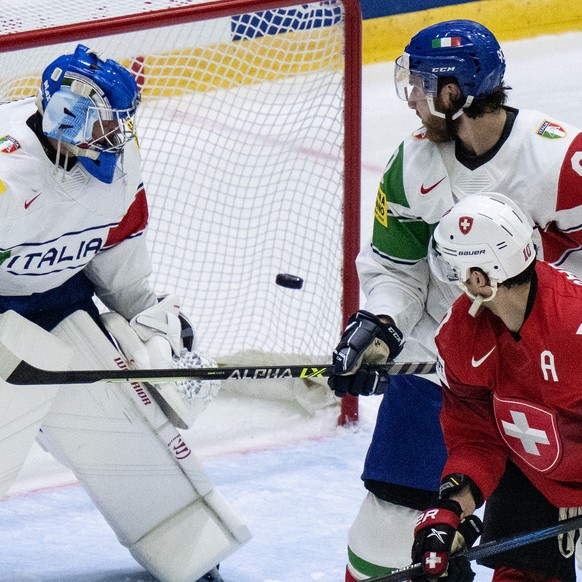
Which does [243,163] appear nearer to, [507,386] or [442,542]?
[507,386]

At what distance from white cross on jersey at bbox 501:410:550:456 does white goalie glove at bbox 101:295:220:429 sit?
94cm

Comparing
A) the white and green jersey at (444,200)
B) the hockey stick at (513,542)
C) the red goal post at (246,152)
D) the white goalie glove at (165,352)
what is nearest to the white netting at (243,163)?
the red goal post at (246,152)

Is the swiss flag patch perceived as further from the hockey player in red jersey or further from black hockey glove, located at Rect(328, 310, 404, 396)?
black hockey glove, located at Rect(328, 310, 404, 396)

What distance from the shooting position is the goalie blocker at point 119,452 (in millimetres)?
2670

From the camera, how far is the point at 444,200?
95.4 inches

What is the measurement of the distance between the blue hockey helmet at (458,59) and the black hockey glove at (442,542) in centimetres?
79

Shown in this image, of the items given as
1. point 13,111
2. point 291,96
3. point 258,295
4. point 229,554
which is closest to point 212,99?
point 291,96

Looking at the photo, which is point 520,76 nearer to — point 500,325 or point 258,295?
point 258,295

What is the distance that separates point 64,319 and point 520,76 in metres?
3.55

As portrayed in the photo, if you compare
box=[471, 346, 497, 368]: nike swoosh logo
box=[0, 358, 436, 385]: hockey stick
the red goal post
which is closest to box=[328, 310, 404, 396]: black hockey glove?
box=[0, 358, 436, 385]: hockey stick

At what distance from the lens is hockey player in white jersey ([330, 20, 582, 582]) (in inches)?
93.4

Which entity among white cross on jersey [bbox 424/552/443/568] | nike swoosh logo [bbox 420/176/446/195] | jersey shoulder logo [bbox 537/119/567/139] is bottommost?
white cross on jersey [bbox 424/552/443/568]

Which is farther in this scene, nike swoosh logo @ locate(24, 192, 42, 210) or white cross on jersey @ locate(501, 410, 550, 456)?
nike swoosh logo @ locate(24, 192, 42, 210)

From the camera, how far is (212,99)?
4059 mm
